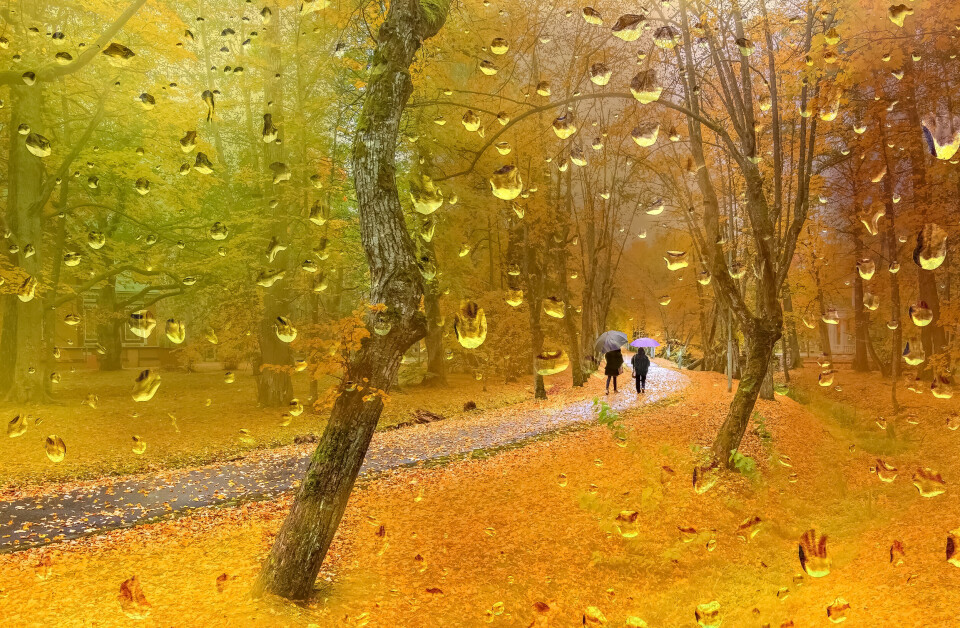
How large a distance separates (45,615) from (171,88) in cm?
1476

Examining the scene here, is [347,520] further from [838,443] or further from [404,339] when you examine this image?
[838,443]

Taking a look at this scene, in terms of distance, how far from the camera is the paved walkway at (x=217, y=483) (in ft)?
25.0

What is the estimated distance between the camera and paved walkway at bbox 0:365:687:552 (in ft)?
25.0

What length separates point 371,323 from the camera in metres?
4.84

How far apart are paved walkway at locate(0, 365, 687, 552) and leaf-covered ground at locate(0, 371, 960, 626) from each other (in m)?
0.87

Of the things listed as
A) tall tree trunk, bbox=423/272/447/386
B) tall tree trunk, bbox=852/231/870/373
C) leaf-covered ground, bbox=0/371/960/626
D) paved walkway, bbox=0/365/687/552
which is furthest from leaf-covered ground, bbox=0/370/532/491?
tall tree trunk, bbox=852/231/870/373

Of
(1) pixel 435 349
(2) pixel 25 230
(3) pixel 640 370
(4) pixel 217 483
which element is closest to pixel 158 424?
(2) pixel 25 230

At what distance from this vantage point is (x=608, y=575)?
6539 millimetres

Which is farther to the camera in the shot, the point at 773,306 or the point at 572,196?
the point at 572,196

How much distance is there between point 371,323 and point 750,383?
6857 millimetres

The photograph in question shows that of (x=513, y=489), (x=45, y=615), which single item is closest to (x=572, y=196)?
(x=513, y=489)

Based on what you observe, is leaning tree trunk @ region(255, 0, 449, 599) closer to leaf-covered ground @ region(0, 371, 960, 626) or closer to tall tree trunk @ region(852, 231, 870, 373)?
leaf-covered ground @ region(0, 371, 960, 626)

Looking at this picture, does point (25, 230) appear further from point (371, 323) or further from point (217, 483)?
point (371, 323)

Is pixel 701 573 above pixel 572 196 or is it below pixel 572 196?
below
